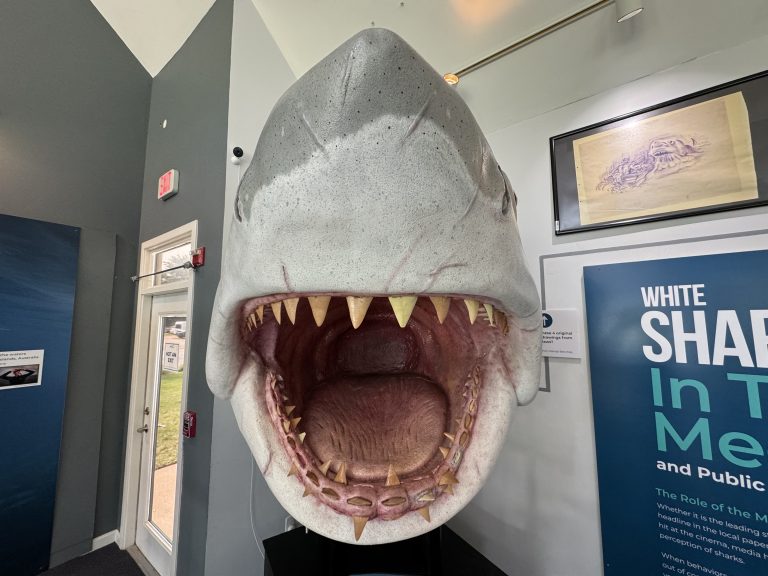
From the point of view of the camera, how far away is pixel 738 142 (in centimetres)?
95

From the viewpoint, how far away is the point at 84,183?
1991 mm

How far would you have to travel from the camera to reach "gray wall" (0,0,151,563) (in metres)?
1.78

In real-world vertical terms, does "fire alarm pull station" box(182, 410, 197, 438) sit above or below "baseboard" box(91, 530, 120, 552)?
above

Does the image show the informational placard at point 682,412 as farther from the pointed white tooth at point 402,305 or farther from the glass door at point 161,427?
the glass door at point 161,427

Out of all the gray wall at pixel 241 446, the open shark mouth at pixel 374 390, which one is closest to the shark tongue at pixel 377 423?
the open shark mouth at pixel 374 390

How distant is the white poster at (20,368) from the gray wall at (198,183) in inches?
36.7

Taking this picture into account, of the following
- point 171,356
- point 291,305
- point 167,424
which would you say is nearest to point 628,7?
point 291,305

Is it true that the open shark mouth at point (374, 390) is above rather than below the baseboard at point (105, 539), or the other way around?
above

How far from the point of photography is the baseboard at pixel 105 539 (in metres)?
1.92

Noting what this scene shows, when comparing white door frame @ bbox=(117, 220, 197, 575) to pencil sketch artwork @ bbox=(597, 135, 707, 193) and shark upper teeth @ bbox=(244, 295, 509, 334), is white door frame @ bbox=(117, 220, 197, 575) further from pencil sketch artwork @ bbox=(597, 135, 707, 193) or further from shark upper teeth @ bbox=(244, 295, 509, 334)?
pencil sketch artwork @ bbox=(597, 135, 707, 193)

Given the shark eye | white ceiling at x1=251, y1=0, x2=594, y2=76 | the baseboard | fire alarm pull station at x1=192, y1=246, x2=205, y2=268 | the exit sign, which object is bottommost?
the baseboard

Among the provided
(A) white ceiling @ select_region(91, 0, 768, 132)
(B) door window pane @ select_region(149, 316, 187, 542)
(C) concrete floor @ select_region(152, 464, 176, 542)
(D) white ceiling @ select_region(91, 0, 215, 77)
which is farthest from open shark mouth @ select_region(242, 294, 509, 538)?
(D) white ceiling @ select_region(91, 0, 215, 77)

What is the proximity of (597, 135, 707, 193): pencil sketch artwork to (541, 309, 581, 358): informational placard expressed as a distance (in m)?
0.52

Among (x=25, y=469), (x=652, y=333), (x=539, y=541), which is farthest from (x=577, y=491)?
(x=25, y=469)
